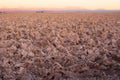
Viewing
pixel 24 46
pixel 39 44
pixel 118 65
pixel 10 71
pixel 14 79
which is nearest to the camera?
pixel 14 79

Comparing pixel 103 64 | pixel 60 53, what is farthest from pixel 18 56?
pixel 103 64

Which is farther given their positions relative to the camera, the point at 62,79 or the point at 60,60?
the point at 60,60

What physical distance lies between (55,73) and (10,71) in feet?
2.91

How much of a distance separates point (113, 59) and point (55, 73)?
5.92 ft

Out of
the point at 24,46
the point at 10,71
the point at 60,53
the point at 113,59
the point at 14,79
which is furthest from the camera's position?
the point at 24,46

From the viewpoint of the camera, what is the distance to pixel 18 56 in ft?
21.2

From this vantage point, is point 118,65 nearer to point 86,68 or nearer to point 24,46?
point 86,68

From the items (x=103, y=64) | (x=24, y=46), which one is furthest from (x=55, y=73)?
(x=24, y=46)

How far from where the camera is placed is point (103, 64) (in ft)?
19.4

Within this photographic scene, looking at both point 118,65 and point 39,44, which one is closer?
point 118,65

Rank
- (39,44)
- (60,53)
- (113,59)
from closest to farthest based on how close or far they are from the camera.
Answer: (113,59) < (60,53) < (39,44)

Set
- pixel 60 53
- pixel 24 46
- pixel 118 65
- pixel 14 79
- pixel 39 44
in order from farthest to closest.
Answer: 1. pixel 39 44
2. pixel 24 46
3. pixel 60 53
4. pixel 118 65
5. pixel 14 79

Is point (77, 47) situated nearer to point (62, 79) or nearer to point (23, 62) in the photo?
point (23, 62)

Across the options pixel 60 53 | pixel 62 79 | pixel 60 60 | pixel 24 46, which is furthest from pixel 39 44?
pixel 62 79
